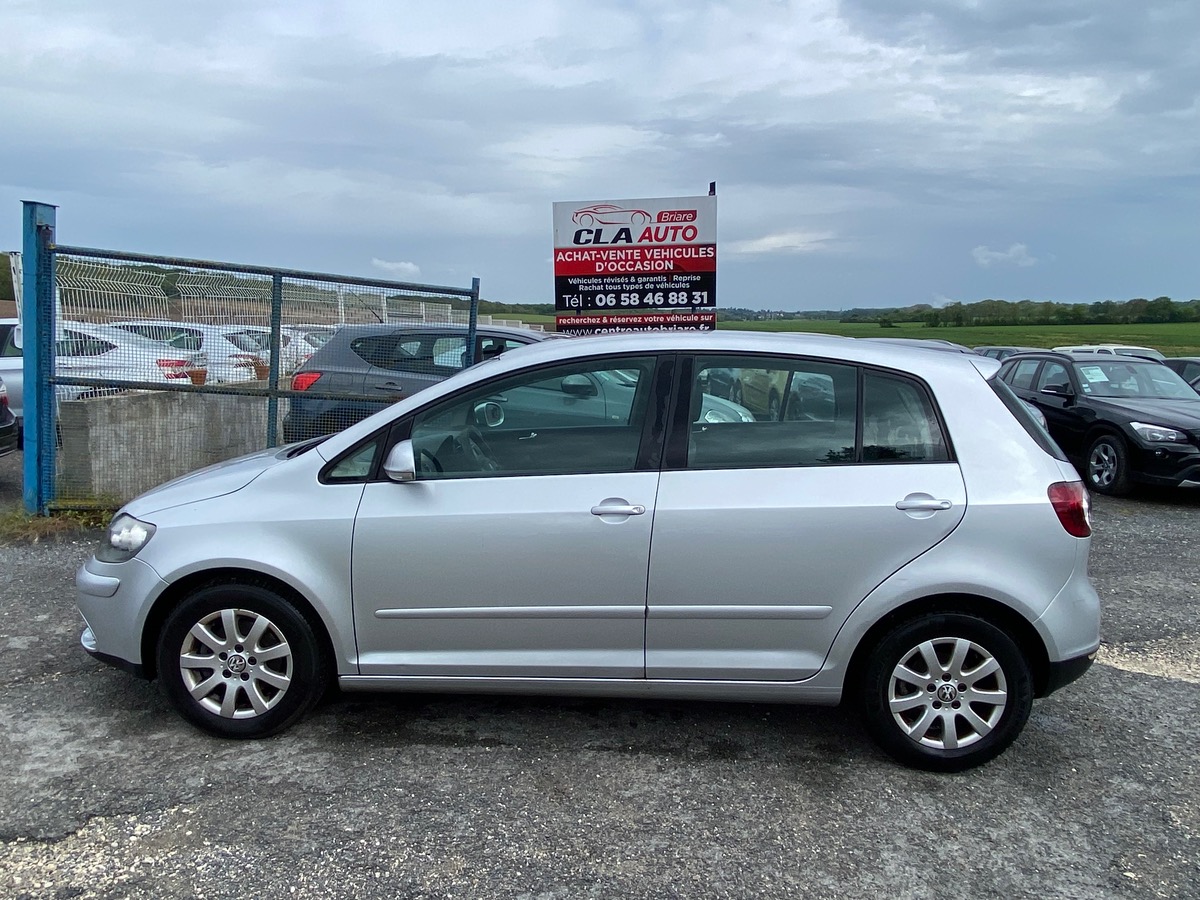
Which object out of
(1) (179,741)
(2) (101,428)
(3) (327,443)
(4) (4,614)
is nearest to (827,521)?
(3) (327,443)

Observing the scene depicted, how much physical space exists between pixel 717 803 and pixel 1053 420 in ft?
29.5

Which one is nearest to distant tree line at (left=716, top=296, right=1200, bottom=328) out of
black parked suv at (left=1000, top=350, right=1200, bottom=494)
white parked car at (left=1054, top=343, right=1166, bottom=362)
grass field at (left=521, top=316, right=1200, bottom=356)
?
grass field at (left=521, top=316, right=1200, bottom=356)

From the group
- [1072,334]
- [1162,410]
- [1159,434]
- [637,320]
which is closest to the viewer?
[1159,434]

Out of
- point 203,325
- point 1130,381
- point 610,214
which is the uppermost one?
point 610,214

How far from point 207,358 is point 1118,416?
28.8 ft

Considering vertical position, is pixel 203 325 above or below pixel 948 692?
above

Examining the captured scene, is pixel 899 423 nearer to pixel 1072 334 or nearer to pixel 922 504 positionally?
pixel 922 504

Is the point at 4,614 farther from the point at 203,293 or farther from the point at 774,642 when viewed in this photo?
the point at 774,642

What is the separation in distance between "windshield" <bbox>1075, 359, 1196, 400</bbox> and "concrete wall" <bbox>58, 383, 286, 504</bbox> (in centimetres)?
881

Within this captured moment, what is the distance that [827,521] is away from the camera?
340 centimetres

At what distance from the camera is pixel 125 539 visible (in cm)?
372

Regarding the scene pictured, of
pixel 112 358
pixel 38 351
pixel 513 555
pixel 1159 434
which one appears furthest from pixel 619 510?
pixel 1159 434

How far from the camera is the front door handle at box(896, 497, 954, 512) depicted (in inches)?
134

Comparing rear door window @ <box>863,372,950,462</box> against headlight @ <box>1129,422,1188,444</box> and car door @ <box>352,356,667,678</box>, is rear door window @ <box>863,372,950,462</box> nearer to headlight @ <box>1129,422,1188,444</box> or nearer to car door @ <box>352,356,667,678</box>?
car door @ <box>352,356,667,678</box>
